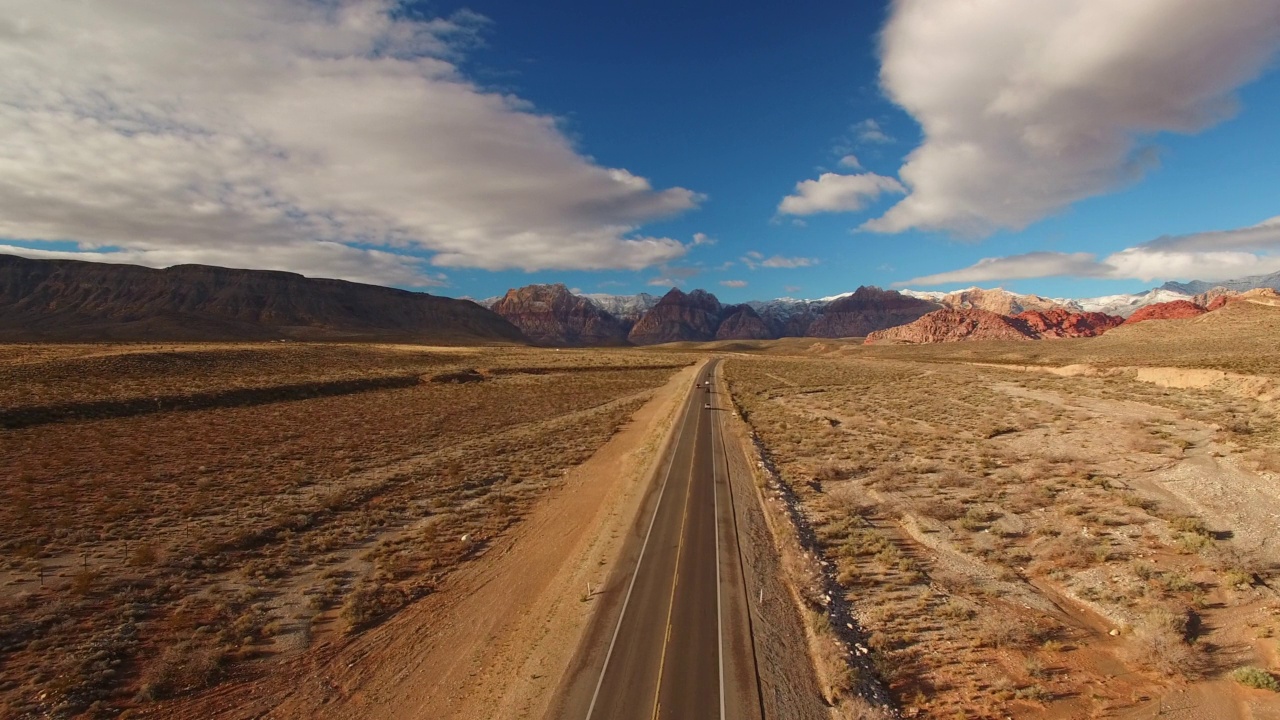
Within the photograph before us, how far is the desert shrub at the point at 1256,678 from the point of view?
12297 millimetres

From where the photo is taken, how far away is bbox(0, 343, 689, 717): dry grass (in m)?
14.8

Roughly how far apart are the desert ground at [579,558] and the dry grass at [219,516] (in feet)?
0.44

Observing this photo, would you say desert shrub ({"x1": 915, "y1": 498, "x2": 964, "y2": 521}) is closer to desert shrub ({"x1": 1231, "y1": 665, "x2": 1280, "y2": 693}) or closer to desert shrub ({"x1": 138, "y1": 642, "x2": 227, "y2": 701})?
desert shrub ({"x1": 1231, "y1": 665, "x2": 1280, "y2": 693})

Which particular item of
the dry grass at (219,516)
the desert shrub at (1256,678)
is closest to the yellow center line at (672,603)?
the dry grass at (219,516)

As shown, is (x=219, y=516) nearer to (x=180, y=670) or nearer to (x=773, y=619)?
(x=180, y=670)

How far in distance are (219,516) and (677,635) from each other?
903 inches

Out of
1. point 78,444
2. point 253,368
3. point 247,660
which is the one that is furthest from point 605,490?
point 253,368

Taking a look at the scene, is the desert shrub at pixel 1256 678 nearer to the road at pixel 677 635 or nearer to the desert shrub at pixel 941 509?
the desert shrub at pixel 941 509

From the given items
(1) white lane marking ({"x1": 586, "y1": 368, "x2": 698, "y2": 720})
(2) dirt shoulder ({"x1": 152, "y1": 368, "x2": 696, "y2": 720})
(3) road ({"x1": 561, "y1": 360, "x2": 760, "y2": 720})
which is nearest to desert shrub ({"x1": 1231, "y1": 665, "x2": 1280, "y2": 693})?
(3) road ({"x1": 561, "y1": 360, "x2": 760, "y2": 720})

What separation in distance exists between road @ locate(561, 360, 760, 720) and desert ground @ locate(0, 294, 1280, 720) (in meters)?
0.93

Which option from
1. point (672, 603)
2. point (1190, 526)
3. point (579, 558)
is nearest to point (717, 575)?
point (672, 603)

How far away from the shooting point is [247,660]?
14.8 metres

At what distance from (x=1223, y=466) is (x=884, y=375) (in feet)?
206

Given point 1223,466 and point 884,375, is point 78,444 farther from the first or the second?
point 884,375
